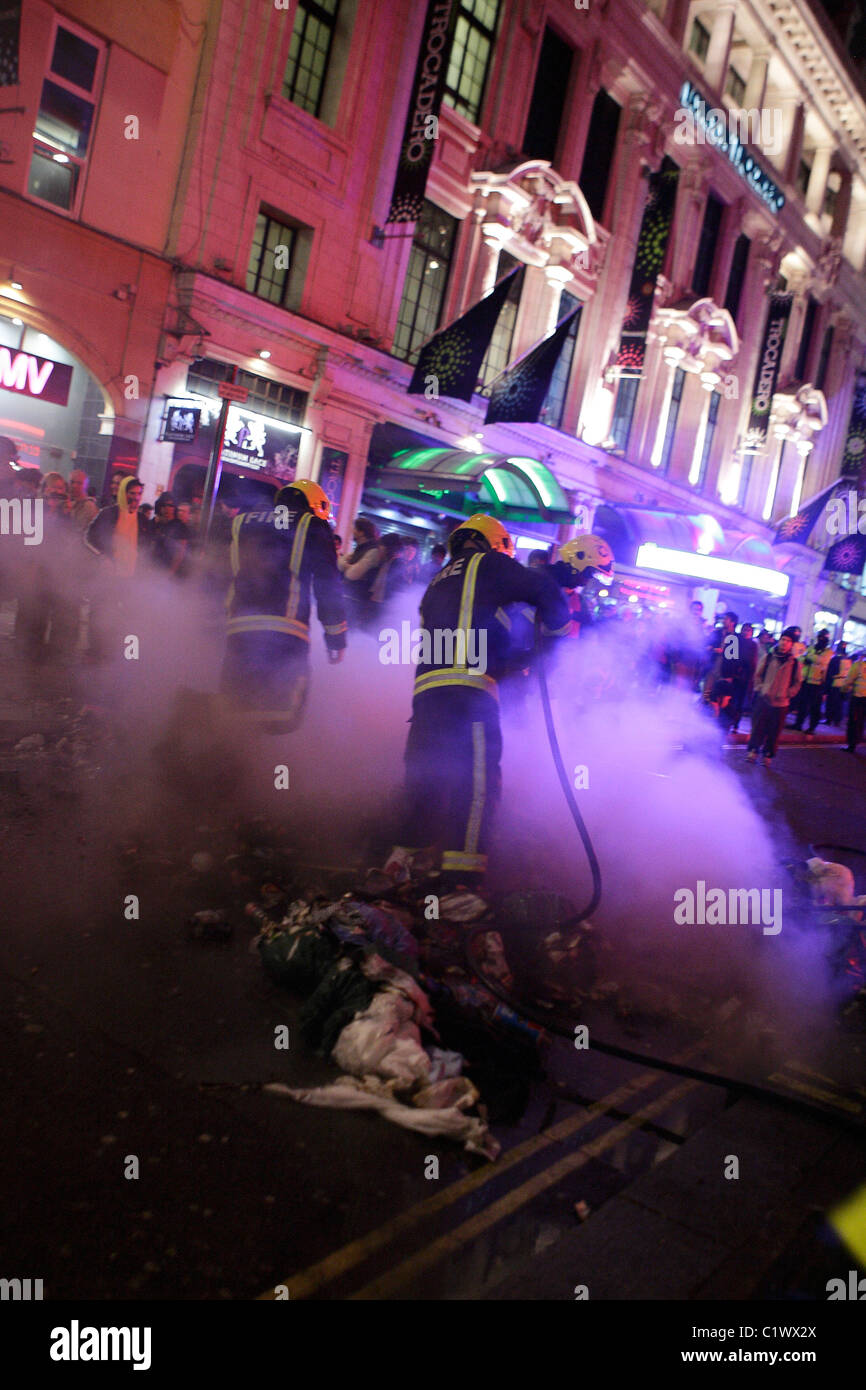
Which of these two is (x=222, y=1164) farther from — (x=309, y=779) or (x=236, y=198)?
(x=236, y=198)

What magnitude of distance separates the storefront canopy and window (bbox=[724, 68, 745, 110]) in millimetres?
15480

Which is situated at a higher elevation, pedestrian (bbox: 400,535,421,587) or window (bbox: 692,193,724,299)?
window (bbox: 692,193,724,299)

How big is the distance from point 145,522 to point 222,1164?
804cm

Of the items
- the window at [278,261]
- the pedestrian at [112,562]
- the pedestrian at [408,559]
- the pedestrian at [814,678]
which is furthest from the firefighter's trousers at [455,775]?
the pedestrian at [814,678]

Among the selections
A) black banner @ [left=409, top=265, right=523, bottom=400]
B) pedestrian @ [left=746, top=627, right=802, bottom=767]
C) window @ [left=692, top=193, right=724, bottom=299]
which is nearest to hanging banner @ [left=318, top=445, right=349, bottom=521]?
black banner @ [left=409, top=265, right=523, bottom=400]

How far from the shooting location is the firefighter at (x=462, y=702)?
178 inches

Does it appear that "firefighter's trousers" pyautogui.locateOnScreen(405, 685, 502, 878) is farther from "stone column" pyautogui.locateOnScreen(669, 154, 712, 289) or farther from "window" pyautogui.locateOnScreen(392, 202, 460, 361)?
"stone column" pyautogui.locateOnScreen(669, 154, 712, 289)

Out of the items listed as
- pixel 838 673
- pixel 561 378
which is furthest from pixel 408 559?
pixel 561 378

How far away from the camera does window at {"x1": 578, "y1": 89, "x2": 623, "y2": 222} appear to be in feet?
64.1

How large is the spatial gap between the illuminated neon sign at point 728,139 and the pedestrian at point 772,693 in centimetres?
1585

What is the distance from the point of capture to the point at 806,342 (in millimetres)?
30016

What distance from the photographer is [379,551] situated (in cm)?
783

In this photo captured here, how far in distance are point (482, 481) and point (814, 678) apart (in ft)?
23.3
